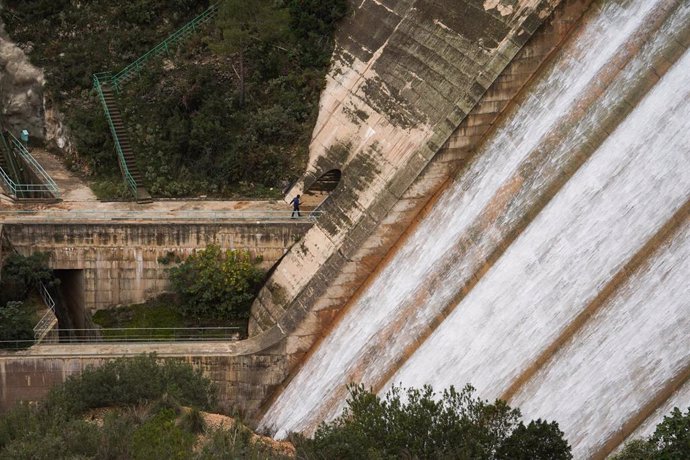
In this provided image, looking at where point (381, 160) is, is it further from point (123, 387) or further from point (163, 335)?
point (123, 387)

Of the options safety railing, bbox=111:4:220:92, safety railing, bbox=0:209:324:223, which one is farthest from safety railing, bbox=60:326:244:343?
safety railing, bbox=111:4:220:92

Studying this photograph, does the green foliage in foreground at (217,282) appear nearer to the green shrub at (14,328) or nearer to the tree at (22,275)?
the tree at (22,275)

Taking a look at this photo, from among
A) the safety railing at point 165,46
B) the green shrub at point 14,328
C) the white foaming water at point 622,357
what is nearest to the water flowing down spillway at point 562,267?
the white foaming water at point 622,357

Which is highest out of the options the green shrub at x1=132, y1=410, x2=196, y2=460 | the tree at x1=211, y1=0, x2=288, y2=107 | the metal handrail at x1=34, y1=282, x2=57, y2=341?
the tree at x1=211, y1=0, x2=288, y2=107

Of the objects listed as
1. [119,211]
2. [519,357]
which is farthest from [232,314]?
[519,357]

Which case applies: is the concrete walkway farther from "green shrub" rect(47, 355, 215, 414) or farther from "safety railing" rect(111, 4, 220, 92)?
"green shrub" rect(47, 355, 215, 414)

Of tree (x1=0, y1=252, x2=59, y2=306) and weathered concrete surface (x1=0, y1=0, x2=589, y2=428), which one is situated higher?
weathered concrete surface (x1=0, y1=0, x2=589, y2=428)
